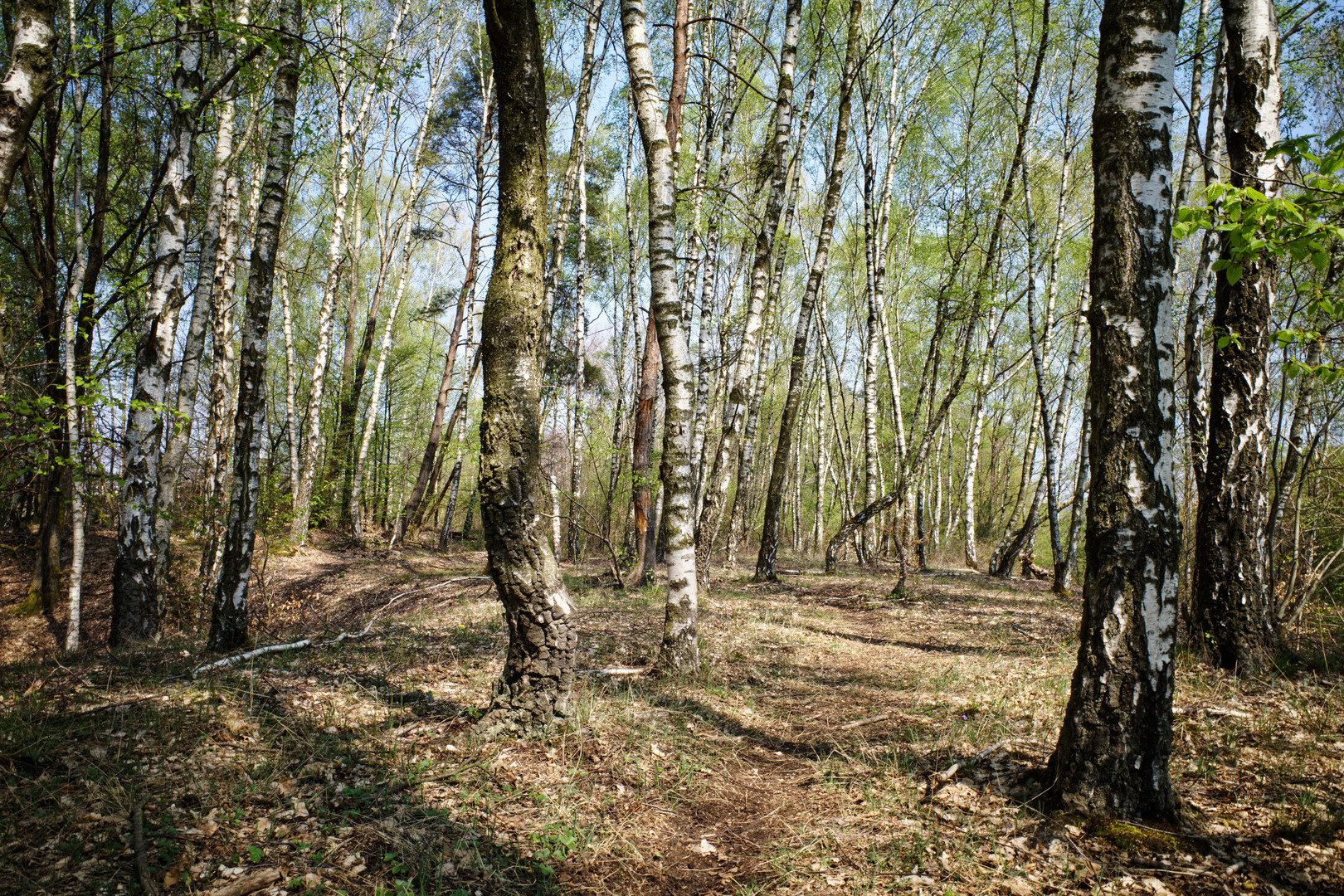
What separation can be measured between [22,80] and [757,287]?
6.85 m

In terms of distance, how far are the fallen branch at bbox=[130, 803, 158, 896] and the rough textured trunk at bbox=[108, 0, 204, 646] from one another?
5463mm

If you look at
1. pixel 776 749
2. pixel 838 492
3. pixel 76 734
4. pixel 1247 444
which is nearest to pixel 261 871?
pixel 76 734

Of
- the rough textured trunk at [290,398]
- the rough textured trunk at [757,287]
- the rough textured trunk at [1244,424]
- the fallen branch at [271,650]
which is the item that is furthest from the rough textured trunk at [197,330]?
the rough textured trunk at [1244,424]

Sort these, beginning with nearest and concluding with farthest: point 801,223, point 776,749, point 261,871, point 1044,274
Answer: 1. point 261,871
2. point 776,749
3. point 1044,274
4. point 801,223

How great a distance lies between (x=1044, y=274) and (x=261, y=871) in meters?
21.2

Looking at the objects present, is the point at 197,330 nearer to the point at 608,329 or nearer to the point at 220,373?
the point at 220,373

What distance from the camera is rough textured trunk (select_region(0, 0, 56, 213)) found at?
2.71 m

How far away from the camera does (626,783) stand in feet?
11.0

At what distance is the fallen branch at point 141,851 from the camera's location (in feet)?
6.95

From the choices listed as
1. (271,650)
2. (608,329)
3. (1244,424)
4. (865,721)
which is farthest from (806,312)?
(608,329)

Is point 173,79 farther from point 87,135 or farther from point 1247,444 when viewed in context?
point 1247,444

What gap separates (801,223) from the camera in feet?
66.2

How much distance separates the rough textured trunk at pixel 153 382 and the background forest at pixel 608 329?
4 cm

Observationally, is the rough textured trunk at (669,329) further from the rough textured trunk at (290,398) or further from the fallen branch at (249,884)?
the rough textured trunk at (290,398)
